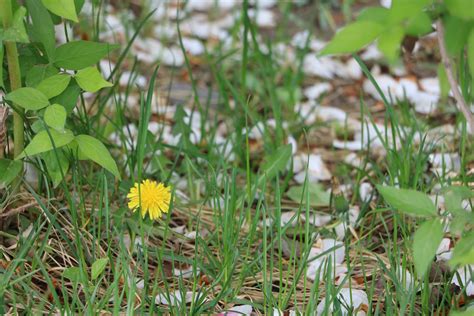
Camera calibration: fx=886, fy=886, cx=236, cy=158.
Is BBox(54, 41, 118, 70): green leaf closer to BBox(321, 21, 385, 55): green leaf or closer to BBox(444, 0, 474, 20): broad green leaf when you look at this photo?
BBox(321, 21, 385, 55): green leaf

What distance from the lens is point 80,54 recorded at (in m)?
1.77

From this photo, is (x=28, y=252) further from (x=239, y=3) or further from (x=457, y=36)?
(x=239, y=3)

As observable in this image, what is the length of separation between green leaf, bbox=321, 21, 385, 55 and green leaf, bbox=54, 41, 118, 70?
23.0 inches

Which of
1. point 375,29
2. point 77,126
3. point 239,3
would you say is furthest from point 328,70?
point 375,29

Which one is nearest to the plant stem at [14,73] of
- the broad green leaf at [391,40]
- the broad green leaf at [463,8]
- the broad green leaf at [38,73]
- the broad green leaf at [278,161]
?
the broad green leaf at [38,73]

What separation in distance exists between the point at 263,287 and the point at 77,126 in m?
0.61

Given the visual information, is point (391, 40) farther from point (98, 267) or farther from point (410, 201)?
point (98, 267)

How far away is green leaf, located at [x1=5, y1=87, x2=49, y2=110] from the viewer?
167 centimetres

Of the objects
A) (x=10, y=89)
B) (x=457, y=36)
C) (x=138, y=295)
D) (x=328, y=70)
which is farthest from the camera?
(x=328, y=70)

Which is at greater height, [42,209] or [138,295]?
[42,209]

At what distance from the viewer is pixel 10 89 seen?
182 centimetres

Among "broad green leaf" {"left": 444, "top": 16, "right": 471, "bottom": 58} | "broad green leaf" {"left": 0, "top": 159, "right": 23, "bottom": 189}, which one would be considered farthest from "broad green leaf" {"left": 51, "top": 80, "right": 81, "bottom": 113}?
"broad green leaf" {"left": 444, "top": 16, "right": 471, "bottom": 58}

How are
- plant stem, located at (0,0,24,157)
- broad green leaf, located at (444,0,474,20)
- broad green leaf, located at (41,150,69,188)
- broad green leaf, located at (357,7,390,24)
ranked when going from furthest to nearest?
broad green leaf, located at (41,150,69,188) < plant stem, located at (0,0,24,157) < broad green leaf, located at (357,7,390,24) < broad green leaf, located at (444,0,474,20)

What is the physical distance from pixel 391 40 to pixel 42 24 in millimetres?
748
